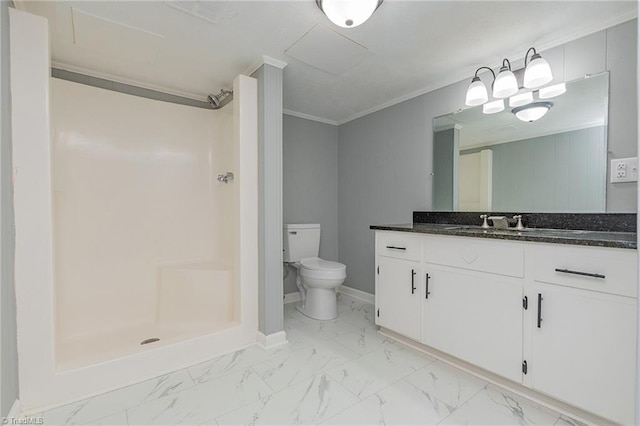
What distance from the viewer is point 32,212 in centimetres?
143

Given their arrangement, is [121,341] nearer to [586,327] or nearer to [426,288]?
[426,288]

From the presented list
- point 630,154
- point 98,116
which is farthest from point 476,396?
point 98,116

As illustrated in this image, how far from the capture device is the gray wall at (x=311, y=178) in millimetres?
3162

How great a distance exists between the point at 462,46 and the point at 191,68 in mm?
1912

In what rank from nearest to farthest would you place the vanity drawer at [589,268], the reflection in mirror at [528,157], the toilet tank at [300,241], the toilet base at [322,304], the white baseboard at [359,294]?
the vanity drawer at [589,268]
the reflection in mirror at [528,157]
the toilet base at [322,304]
the toilet tank at [300,241]
the white baseboard at [359,294]

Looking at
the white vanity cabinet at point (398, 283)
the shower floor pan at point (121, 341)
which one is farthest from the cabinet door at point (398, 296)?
the shower floor pan at point (121, 341)

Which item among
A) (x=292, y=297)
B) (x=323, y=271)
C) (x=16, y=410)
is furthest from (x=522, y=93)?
(x=16, y=410)

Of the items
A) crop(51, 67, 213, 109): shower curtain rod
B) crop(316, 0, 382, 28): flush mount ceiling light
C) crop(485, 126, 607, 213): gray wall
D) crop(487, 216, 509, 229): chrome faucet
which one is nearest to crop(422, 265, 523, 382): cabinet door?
crop(487, 216, 509, 229): chrome faucet

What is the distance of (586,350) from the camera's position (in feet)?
4.20

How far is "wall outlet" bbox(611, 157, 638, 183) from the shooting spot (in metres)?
1.57

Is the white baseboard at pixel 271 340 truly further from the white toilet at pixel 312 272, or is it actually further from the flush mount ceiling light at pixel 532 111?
the flush mount ceiling light at pixel 532 111

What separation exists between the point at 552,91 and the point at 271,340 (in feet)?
8.21

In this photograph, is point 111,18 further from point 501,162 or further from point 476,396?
point 476,396

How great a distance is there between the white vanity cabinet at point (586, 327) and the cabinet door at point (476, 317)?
90 millimetres
